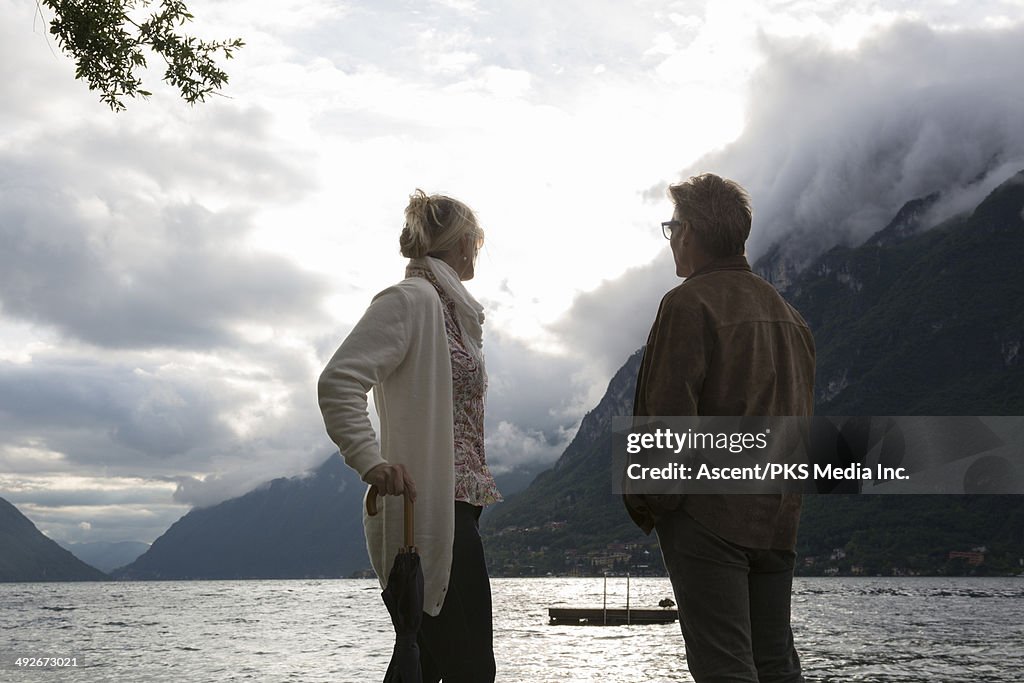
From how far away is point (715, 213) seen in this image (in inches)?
137

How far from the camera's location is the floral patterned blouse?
3.38 metres

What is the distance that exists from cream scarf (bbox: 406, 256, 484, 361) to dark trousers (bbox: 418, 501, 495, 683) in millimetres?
591

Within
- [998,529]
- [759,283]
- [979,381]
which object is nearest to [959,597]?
[998,529]

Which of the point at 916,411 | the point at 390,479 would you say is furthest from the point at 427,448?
the point at 916,411

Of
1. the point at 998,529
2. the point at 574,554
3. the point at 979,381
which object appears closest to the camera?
the point at 998,529

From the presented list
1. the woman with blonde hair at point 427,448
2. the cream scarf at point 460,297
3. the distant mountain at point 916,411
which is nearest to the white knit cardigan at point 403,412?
the woman with blonde hair at point 427,448

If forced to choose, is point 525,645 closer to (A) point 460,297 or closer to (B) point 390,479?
(A) point 460,297

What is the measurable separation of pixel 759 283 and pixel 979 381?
605ft

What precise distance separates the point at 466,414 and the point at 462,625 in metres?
0.69

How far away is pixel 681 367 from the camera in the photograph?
3.16 m

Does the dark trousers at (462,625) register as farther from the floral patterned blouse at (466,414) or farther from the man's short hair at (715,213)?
the man's short hair at (715,213)

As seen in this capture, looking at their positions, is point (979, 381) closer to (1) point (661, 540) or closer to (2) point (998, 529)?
(2) point (998, 529)

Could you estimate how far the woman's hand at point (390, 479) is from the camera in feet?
9.87

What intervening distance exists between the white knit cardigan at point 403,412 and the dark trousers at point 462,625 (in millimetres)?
67
